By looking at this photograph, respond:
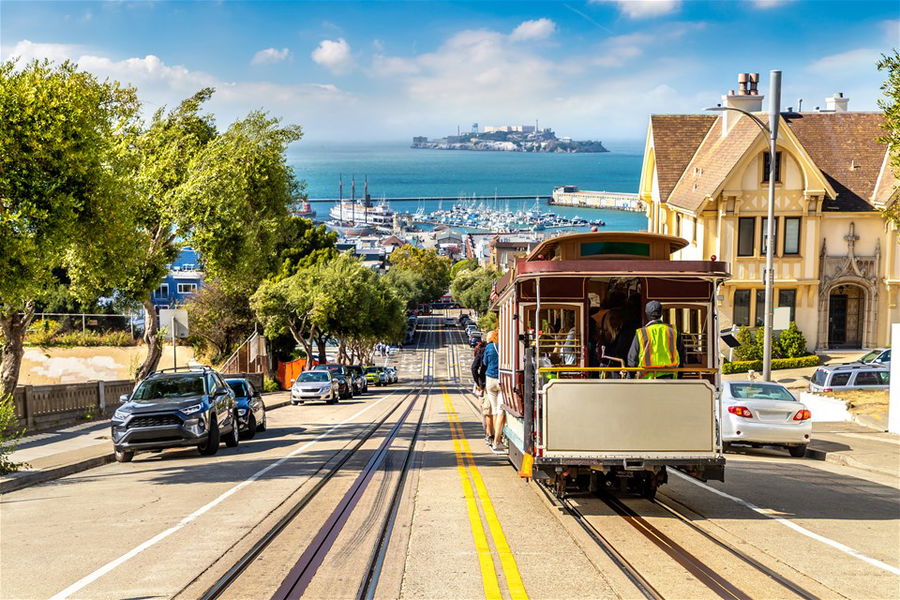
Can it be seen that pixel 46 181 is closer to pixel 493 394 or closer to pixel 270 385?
pixel 493 394

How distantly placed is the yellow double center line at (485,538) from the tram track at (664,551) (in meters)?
0.93

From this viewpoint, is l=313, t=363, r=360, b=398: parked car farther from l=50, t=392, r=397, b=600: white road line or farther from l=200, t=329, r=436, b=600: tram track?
l=50, t=392, r=397, b=600: white road line

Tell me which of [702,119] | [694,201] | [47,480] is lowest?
[47,480]

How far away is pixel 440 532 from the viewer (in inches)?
408

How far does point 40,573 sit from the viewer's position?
29.4ft

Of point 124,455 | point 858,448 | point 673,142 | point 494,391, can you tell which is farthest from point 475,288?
point 494,391

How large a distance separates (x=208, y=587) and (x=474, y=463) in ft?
29.3

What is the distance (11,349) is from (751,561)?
54.2 ft

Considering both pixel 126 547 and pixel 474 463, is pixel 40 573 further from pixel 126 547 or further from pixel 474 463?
pixel 474 463

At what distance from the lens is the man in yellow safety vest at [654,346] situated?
11.1 meters

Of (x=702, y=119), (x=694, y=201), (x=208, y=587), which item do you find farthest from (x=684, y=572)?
(x=702, y=119)

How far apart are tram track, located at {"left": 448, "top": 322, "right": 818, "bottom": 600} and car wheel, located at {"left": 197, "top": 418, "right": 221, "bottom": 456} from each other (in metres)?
8.64

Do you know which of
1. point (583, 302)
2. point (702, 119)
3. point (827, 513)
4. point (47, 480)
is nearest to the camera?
point (827, 513)

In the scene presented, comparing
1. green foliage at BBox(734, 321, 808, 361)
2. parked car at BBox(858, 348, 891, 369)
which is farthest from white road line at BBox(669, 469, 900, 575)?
green foliage at BBox(734, 321, 808, 361)
